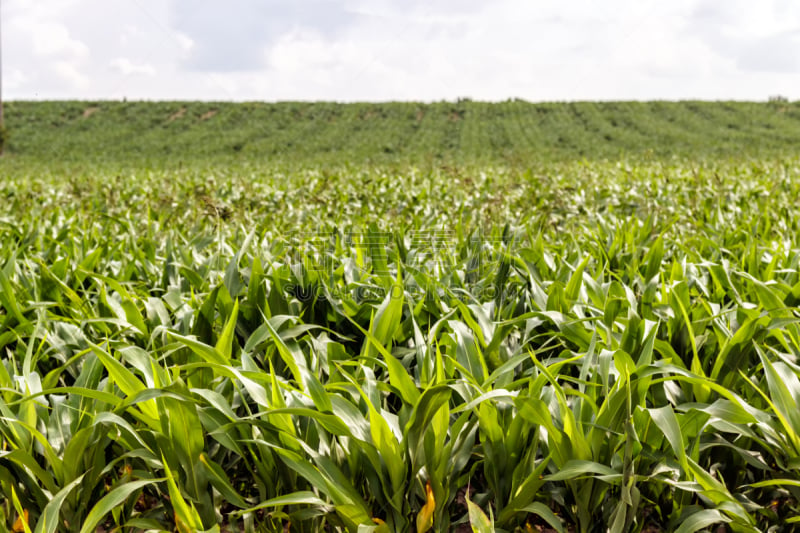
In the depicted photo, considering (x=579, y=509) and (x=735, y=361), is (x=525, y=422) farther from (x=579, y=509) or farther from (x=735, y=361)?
(x=735, y=361)

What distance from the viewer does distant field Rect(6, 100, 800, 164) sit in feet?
115

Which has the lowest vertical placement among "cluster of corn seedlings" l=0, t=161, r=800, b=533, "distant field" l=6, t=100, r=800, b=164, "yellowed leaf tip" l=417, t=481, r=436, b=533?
"yellowed leaf tip" l=417, t=481, r=436, b=533

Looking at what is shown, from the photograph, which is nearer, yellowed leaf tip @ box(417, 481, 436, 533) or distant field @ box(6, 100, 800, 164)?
yellowed leaf tip @ box(417, 481, 436, 533)

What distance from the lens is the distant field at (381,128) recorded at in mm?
35062

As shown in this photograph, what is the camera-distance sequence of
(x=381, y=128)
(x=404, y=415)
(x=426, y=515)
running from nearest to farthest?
(x=426, y=515), (x=404, y=415), (x=381, y=128)

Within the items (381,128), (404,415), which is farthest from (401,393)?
(381,128)

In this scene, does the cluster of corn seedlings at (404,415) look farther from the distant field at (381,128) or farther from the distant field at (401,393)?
the distant field at (381,128)

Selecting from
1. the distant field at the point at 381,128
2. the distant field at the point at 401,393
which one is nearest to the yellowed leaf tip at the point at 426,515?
the distant field at the point at 401,393

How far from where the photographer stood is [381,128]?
4425 cm

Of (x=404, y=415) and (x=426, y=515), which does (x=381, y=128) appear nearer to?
(x=404, y=415)

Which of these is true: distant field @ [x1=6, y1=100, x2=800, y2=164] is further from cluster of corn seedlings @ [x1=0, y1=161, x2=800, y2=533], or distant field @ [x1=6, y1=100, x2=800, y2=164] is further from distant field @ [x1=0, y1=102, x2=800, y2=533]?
cluster of corn seedlings @ [x1=0, y1=161, x2=800, y2=533]

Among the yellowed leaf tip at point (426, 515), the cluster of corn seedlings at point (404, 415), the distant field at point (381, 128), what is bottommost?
the yellowed leaf tip at point (426, 515)

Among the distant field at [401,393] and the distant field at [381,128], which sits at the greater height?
the distant field at [381,128]

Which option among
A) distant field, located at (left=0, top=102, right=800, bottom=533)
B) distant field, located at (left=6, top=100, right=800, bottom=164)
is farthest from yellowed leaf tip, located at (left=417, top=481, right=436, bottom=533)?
distant field, located at (left=6, top=100, right=800, bottom=164)
